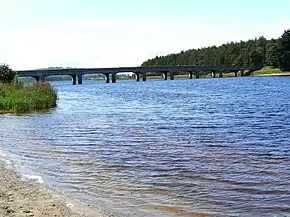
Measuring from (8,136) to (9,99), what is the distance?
22.4m

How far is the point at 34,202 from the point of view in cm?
1227

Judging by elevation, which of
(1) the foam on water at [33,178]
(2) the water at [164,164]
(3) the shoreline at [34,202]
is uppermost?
(3) the shoreline at [34,202]

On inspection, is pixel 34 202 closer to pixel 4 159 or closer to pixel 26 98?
pixel 4 159

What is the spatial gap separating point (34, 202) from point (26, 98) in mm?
38825

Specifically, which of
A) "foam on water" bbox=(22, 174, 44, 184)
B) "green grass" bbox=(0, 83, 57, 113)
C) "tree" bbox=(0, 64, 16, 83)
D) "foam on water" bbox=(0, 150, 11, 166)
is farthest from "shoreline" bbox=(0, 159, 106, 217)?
"tree" bbox=(0, 64, 16, 83)

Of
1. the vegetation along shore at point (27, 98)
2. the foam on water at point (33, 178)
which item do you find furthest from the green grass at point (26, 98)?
the foam on water at point (33, 178)

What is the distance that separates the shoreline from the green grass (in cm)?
3350

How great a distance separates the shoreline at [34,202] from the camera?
1120 centimetres

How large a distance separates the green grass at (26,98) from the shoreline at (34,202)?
33505 millimetres

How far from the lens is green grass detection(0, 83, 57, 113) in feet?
156

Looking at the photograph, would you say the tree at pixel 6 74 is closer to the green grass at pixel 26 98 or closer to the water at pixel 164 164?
the green grass at pixel 26 98

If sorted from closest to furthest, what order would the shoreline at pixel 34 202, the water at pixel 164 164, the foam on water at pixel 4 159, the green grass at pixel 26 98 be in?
1. the shoreline at pixel 34 202
2. the water at pixel 164 164
3. the foam on water at pixel 4 159
4. the green grass at pixel 26 98

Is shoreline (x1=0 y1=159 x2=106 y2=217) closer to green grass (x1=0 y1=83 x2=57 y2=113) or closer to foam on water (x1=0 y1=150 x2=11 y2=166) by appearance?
foam on water (x1=0 y1=150 x2=11 y2=166)

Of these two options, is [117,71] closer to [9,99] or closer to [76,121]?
[9,99]
